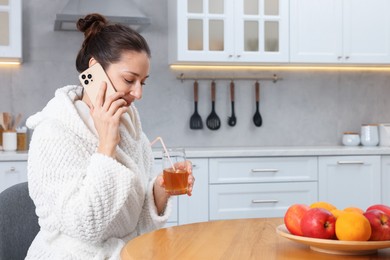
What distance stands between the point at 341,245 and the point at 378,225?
105 mm

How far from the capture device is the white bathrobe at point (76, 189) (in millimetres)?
1634

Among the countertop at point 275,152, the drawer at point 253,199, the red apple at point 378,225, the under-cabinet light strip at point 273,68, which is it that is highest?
the under-cabinet light strip at point 273,68

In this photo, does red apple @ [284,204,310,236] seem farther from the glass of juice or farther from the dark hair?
the dark hair

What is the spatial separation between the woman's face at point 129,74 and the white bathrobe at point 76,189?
140mm

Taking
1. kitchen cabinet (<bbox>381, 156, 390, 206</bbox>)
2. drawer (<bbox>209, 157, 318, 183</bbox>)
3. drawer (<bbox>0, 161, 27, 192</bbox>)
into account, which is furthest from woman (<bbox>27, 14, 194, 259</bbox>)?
kitchen cabinet (<bbox>381, 156, 390, 206</bbox>)

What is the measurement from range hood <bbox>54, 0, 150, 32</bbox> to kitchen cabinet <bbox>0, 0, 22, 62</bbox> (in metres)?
0.25

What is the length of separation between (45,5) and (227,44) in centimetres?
129

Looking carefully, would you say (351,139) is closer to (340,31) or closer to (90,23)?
(340,31)

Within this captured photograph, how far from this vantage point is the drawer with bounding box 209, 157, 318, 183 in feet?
12.4

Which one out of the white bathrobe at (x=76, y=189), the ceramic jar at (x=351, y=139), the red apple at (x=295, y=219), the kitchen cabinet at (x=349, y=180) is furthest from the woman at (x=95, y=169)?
the ceramic jar at (x=351, y=139)

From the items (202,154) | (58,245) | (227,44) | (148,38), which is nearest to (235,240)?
(58,245)

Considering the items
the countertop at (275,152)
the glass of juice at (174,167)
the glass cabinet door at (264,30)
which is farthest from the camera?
the glass cabinet door at (264,30)

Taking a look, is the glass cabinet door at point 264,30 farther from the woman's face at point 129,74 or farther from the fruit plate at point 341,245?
the fruit plate at point 341,245

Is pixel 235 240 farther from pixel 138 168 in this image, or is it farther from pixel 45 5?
pixel 45 5
